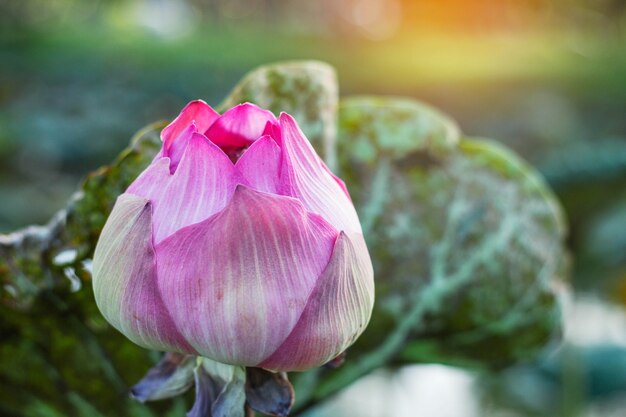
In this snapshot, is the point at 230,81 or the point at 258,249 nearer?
the point at 258,249

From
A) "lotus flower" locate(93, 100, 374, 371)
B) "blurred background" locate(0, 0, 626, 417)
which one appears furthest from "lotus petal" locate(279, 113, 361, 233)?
"blurred background" locate(0, 0, 626, 417)

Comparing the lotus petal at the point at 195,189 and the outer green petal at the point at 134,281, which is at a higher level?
the lotus petal at the point at 195,189

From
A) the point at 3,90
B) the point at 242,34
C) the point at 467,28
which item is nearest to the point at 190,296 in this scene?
the point at 3,90

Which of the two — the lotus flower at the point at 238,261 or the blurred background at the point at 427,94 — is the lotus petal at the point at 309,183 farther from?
the blurred background at the point at 427,94

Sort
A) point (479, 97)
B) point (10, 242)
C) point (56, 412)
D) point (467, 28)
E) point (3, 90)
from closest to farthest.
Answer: point (10, 242) < point (56, 412) < point (3, 90) < point (479, 97) < point (467, 28)

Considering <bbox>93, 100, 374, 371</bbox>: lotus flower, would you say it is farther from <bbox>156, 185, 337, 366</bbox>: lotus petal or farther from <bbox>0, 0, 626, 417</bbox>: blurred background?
<bbox>0, 0, 626, 417</bbox>: blurred background

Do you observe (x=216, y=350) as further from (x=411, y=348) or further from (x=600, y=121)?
(x=600, y=121)

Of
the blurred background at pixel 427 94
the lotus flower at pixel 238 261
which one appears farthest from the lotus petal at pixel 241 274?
the blurred background at pixel 427 94
